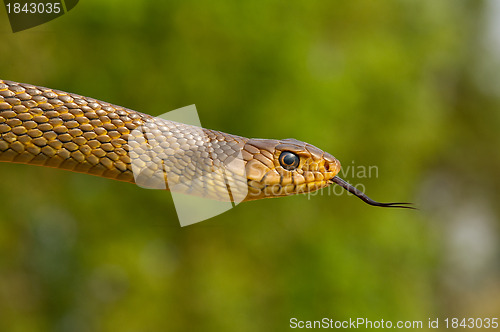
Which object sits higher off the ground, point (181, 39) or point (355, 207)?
point (181, 39)

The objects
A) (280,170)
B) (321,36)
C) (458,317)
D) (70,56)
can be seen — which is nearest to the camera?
(280,170)

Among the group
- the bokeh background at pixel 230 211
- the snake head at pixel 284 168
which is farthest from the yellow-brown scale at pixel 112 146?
the bokeh background at pixel 230 211

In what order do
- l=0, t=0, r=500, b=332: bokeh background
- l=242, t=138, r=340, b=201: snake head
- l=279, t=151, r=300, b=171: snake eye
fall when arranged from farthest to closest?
l=0, t=0, r=500, b=332: bokeh background < l=279, t=151, r=300, b=171: snake eye < l=242, t=138, r=340, b=201: snake head

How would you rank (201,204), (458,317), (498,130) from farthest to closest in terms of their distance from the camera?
(498,130) → (458,317) → (201,204)

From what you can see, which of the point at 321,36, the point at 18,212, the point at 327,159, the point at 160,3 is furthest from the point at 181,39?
the point at 327,159

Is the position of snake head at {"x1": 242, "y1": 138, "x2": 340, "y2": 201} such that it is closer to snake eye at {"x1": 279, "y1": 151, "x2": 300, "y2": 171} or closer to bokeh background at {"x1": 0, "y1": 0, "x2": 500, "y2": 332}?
snake eye at {"x1": 279, "y1": 151, "x2": 300, "y2": 171}

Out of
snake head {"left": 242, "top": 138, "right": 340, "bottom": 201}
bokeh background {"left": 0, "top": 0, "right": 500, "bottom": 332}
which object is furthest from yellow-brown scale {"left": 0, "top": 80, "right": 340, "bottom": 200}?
bokeh background {"left": 0, "top": 0, "right": 500, "bottom": 332}

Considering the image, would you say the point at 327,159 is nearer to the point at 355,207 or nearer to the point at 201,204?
the point at 201,204

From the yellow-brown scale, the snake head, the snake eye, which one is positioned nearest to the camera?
the yellow-brown scale
